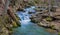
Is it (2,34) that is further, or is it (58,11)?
(58,11)

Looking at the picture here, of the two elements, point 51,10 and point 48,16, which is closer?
point 48,16

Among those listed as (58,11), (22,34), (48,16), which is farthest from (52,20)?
(22,34)

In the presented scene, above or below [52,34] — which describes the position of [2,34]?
above

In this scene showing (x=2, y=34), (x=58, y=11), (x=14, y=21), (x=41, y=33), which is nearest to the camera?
(x=2, y=34)

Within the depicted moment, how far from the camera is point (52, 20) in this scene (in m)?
22.7

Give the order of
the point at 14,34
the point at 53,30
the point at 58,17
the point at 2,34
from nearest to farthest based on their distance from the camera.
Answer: the point at 2,34 < the point at 14,34 < the point at 53,30 < the point at 58,17

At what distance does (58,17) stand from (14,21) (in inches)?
243

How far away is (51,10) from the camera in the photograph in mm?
26125

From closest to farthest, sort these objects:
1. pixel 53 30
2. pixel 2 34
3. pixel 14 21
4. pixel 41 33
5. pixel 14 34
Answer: pixel 2 34 < pixel 14 34 < pixel 41 33 < pixel 53 30 < pixel 14 21

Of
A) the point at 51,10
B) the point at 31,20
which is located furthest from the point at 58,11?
the point at 31,20

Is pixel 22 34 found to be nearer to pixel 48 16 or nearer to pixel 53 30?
pixel 53 30

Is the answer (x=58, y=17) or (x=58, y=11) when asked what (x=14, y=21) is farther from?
(x=58, y=11)

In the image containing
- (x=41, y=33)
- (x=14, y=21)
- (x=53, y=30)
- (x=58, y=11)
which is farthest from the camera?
(x=58, y=11)

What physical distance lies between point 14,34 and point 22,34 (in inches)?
32.8
